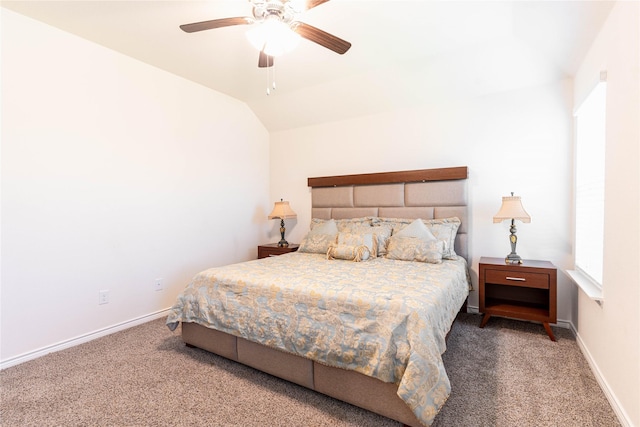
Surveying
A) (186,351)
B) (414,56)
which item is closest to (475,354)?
(186,351)

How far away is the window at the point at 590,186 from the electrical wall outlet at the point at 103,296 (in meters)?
3.99

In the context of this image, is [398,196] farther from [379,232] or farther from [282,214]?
[282,214]

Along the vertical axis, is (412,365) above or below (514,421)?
above

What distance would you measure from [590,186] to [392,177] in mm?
1821

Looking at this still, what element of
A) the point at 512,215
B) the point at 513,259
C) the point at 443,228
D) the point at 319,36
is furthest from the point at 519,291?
the point at 319,36

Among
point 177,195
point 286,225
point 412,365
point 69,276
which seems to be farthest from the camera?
point 286,225

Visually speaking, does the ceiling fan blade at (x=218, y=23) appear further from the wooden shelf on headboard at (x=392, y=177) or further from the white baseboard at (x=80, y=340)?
the white baseboard at (x=80, y=340)

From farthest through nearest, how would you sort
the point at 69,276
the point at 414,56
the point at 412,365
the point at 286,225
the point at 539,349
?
the point at 286,225 → the point at 414,56 → the point at 69,276 → the point at 539,349 → the point at 412,365

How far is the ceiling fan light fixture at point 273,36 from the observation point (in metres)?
1.85

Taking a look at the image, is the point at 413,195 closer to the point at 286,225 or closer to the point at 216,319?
the point at 286,225

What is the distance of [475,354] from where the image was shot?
2.42 meters

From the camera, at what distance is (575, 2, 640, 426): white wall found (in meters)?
1.52

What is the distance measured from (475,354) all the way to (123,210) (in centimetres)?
345

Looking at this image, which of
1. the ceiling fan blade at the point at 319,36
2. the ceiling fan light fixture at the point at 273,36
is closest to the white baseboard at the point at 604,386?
the ceiling fan blade at the point at 319,36
